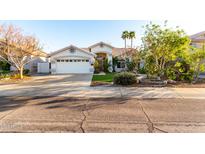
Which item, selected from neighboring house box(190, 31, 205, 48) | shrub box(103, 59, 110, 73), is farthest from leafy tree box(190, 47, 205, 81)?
shrub box(103, 59, 110, 73)

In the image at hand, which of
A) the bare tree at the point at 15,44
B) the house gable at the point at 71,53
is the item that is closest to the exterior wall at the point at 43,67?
the house gable at the point at 71,53

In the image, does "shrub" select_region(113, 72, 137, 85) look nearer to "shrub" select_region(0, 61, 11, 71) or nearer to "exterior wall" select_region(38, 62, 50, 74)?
"exterior wall" select_region(38, 62, 50, 74)

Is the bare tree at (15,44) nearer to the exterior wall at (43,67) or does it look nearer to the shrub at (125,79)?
the exterior wall at (43,67)

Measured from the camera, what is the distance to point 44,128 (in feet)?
12.9

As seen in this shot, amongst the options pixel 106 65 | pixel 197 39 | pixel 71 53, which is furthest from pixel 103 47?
pixel 197 39

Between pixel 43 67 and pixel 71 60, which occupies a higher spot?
pixel 71 60

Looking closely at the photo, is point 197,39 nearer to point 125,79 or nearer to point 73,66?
point 125,79

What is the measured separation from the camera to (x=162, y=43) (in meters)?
10.8

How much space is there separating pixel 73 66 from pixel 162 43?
15.3 meters

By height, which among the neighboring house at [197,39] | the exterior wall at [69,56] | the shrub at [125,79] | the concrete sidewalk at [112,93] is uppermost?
the neighboring house at [197,39]

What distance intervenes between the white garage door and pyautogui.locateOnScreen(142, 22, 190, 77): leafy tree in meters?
12.3

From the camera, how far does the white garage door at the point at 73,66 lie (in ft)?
73.4

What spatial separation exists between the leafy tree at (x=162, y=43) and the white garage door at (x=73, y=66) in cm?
1227
